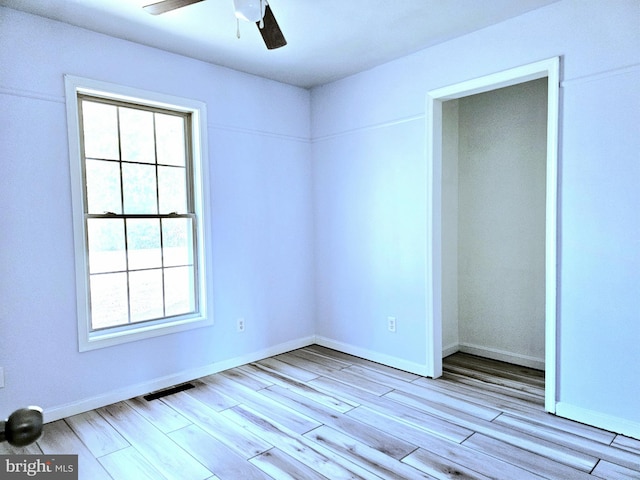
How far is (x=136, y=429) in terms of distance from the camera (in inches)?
103

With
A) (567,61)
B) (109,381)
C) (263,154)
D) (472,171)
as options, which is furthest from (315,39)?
(109,381)

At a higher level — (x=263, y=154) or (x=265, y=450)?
(x=263, y=154)

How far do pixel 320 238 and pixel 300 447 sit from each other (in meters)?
2.24

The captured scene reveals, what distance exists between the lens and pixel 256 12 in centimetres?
187

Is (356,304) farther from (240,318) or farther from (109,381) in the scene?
(109,381)

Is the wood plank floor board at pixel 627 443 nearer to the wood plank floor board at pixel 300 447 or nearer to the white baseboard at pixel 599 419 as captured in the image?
the white baseboard at pixel 599 419

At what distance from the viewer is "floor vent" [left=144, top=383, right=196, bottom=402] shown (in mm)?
3100

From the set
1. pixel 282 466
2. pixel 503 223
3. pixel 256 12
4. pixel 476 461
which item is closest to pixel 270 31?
pixel 256 12

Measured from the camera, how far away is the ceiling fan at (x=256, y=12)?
72.6 inches

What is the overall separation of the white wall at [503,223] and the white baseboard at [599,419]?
0.94 meters

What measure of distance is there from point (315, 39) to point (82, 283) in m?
2.37

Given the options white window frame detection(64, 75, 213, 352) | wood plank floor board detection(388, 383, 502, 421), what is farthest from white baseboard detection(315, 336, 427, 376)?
white window frame detection(64, 75, 213, 352)

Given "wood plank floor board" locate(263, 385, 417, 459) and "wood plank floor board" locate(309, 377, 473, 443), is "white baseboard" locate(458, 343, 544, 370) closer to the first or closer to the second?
"wood plank floor board" locate(309, 377, 473, 443)

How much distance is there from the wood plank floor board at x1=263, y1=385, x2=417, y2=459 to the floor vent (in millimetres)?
633
